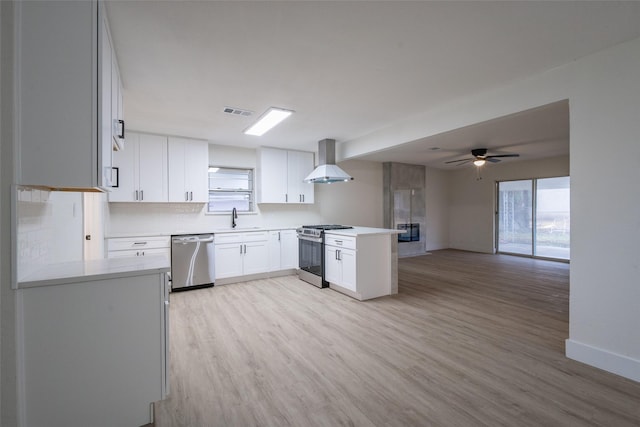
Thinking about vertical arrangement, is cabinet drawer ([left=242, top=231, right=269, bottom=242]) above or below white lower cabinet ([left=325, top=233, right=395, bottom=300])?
above

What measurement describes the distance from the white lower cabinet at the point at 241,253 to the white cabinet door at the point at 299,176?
1137mm

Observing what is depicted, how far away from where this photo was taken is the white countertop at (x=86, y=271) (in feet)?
4.88

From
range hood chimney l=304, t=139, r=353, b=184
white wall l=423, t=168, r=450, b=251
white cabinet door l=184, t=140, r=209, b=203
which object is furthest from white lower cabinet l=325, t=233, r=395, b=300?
white wall l=423, t=168, r=450, b=251

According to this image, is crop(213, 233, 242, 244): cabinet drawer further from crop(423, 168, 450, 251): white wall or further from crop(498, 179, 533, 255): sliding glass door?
crop(498, 179, 533, 255): sliding glass door

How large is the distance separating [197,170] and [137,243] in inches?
59.8

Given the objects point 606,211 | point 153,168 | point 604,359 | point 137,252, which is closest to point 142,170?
point 153,168

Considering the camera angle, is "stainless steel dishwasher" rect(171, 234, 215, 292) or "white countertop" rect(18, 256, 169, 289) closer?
"white countertop" rect(18, 256, 169, 289)

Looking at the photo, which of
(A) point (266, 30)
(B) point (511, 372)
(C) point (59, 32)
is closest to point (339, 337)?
(B) point (511, 372)

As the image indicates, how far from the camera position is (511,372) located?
7.43 feet

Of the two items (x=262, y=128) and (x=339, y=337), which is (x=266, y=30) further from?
(x=339, y=337)

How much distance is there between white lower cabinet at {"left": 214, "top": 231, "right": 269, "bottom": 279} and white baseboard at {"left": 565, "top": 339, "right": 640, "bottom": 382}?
4258 mm

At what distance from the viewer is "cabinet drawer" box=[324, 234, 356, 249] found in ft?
13.4

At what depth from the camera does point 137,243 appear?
167 inches

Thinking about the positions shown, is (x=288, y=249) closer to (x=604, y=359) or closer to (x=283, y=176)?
(x=283, y=176)
